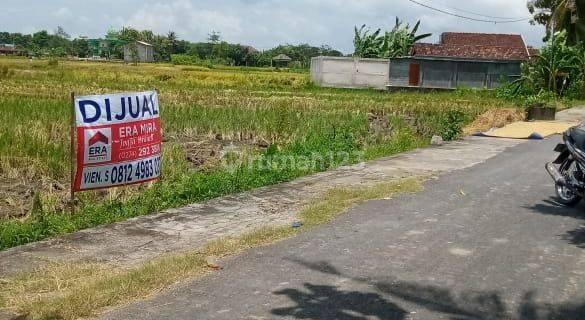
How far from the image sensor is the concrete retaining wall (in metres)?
39.5

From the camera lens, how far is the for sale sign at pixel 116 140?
6426mm

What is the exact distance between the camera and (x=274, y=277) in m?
4.67

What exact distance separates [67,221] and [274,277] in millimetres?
2763

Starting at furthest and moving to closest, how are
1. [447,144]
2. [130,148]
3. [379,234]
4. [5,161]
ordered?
[447,144]
[5,161]
[130,148]
[379,234]

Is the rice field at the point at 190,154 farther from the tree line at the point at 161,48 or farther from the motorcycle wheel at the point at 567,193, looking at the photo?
the tree line at the point at 161,48

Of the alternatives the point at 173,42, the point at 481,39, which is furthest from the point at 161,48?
the point at 481,39

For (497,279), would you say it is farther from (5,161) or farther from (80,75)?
(80,75)

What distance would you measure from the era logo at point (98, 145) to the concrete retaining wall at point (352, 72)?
34081mm

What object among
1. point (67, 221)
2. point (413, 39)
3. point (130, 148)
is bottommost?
point (67, 221)

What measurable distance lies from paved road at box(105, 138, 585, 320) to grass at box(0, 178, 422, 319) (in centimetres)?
18

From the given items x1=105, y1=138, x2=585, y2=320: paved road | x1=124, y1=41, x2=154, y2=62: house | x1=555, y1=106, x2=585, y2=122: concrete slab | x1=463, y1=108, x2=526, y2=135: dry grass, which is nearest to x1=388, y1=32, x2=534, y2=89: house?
x1=555, y1=106, x2=585, y2=122: concrete slab

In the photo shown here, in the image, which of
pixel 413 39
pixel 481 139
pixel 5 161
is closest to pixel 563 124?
pixel 481 139

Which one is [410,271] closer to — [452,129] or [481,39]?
[452,129]

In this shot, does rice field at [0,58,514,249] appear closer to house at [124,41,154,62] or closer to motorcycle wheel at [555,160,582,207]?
motorcycle wheel at [555,160,582,207]
